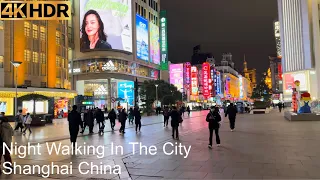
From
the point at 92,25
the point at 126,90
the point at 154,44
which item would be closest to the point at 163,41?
the point at 154,44

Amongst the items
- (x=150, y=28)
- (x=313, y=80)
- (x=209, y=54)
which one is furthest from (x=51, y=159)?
(x=209, y=54)

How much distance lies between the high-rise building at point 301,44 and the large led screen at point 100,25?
4096 cm

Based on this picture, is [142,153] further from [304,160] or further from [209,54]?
[209,54]

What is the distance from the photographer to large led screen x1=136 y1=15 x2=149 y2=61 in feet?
261

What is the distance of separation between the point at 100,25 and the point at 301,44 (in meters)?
46.5

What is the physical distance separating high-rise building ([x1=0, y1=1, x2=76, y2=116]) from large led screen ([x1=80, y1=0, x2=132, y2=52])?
14.1 m

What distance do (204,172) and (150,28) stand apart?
80.4 metres

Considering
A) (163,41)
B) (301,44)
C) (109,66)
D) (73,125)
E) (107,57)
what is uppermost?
(163,41)

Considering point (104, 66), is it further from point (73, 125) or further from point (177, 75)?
point (73, 125)

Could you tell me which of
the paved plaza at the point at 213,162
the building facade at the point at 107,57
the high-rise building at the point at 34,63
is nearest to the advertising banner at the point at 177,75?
the building facade at the point at 107,57

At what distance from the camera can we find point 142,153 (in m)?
11.1

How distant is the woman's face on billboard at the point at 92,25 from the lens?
69.4m

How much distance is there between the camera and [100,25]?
69500 millimetres

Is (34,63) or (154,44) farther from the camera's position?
(154,44)
